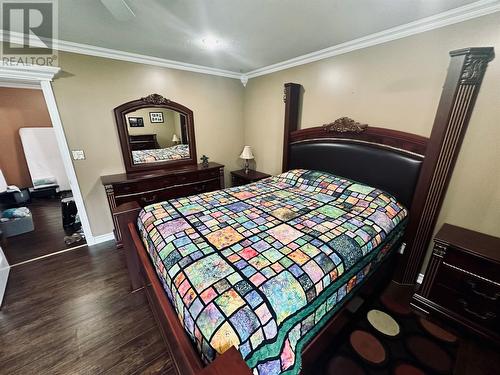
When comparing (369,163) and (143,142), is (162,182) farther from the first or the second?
(369,163)

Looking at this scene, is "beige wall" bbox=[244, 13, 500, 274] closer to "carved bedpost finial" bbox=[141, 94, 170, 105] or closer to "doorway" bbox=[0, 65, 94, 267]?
"carved bedpost finial" bbox=[141, 94, 170, 105]

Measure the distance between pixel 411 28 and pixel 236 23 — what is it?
1582 mm

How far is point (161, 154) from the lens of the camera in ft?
10.5

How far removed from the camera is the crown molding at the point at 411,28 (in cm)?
148

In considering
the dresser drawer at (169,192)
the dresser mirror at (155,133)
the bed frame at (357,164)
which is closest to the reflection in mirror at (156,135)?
the dresser mirror at (155,133)

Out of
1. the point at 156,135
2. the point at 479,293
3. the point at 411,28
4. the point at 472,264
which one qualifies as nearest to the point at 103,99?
the point at 156,135

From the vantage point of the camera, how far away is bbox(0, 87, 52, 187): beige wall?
13.0 ft

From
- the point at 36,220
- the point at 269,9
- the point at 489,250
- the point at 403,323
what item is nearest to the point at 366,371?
the point at 403,323

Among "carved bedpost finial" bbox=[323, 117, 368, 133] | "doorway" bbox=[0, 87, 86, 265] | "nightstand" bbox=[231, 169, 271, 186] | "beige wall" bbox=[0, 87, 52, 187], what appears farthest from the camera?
"beige wall" bbox=[0, 87, 52, 187]

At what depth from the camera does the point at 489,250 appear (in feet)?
4.80

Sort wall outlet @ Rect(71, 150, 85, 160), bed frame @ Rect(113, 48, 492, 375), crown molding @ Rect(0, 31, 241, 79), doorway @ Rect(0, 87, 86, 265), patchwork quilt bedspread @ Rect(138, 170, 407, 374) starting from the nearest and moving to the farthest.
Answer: patchwork quilt bedspread @ Rect(138, 170, 407, 374)
bed frame @ Rect(113, 48, 492, 375)
crown molding @ Rect(0, 31, 241, 79)
wall outlet @ Rect(71, 150, 85, 160)
doorway @ Rect(0, 87, 86, 265)

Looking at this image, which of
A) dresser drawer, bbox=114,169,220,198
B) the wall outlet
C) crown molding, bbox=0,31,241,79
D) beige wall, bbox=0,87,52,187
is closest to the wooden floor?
dresser drawer, bbox=114,169,220,198

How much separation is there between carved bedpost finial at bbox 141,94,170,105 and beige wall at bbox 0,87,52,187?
3357 mm

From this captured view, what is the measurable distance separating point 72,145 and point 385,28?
3.66 metres
